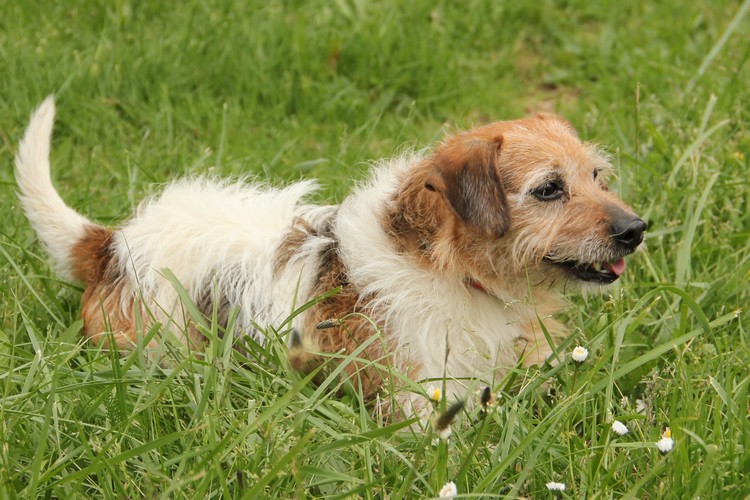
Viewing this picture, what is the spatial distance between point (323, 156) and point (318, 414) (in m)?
2.42

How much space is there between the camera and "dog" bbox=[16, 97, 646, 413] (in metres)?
3.25

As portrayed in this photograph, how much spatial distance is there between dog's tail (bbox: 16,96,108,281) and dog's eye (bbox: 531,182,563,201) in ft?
6.18

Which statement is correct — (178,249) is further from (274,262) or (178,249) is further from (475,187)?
(475,187)

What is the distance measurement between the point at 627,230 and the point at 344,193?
6.01 ft

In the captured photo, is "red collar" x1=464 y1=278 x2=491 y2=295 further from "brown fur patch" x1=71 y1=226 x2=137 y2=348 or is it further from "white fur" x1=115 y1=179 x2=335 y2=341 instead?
"brown fur patch" x1=71 y1=226 x2=137 y2=348

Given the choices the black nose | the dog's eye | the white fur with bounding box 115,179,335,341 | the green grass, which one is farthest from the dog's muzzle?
the white fur with bounding box 115,179,335,341

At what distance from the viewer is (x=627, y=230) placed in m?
3.21

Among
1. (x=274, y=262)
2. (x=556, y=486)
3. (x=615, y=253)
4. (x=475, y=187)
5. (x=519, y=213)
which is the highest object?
(x=475, y=187)

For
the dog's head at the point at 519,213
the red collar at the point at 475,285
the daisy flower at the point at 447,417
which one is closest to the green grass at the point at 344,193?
the daisy flower at the point at 447,417

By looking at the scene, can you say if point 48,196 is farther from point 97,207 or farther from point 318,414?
point 318,414

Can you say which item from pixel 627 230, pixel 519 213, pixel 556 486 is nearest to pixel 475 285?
Answer: pixel 519 213

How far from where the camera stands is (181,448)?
2.90 metres

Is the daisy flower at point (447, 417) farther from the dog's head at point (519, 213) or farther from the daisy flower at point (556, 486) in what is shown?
the dog's head at point (519, 213)

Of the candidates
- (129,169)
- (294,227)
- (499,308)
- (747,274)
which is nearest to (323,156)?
(129,169)
